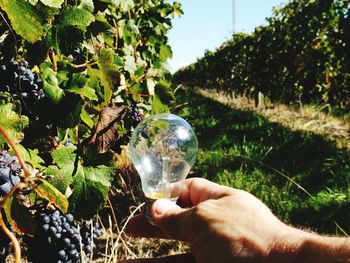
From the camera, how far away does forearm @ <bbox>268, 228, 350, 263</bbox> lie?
1.14 meters

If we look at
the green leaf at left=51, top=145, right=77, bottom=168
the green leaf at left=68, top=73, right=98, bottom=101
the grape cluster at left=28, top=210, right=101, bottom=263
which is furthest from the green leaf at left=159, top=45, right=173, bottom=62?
the green leaf at left=51, top=145, right=77, bottom=168

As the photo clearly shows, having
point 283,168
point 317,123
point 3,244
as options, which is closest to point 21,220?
point 3,244

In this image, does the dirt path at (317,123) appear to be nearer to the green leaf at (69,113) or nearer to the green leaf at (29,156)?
the green leaf at (69,113)

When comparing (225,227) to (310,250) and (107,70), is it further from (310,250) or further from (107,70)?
(107,70)

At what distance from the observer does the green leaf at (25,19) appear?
1.20 m

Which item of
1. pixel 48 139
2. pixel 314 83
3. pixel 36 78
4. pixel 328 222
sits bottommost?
pixel 328 222

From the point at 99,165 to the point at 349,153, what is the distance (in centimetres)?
458

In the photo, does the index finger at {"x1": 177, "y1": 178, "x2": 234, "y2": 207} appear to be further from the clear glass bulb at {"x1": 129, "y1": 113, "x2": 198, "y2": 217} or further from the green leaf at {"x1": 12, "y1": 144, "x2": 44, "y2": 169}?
the green leaf at {"x1": 12, "y1": 144, "x2": 44, "y2": 169}

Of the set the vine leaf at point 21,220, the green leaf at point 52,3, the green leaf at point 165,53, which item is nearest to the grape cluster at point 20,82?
the green leaf at point 52,3

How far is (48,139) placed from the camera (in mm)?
1704

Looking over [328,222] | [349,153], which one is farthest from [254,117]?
[328,222]

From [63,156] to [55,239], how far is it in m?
0.54

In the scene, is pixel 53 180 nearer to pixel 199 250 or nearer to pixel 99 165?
pixel 99 165

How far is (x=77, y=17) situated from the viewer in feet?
4.96
